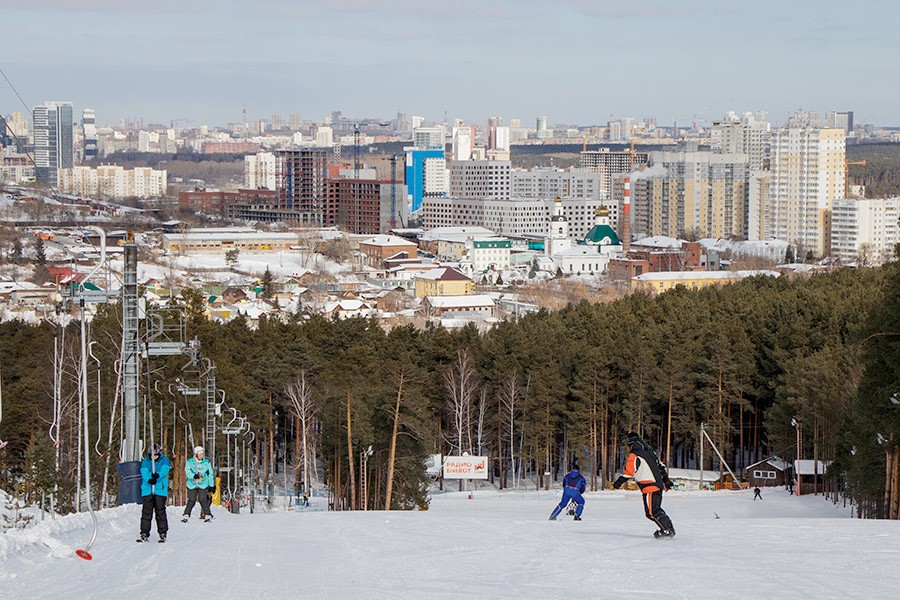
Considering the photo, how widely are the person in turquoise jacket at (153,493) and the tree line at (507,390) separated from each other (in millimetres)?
11575

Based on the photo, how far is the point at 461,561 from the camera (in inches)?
260

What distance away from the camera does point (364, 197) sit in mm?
105875

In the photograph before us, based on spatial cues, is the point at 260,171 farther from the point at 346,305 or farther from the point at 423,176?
the point at 346,305

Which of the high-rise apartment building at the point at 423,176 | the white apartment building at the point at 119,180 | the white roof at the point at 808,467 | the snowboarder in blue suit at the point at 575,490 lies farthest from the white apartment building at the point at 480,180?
the snowboarder in blue suit at the point at 575,490

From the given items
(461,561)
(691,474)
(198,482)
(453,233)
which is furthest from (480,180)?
(461,561)

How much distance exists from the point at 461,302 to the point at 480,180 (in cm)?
6325

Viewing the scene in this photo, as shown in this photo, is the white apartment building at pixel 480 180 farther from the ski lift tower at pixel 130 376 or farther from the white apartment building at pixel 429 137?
the ski lift tower at pixel 130 376

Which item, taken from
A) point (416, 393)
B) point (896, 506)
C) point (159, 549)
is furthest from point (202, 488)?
point (416, 393)

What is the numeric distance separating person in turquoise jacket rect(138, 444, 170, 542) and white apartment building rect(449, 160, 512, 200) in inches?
4321

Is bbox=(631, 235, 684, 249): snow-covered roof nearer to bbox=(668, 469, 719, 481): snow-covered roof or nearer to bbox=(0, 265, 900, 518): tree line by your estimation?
bbox=(0, 265, 900, 518): tree line

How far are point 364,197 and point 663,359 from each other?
80977mm

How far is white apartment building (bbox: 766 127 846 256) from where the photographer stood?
9194 centimetres

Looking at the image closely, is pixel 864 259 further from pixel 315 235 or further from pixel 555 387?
pixel 555 387

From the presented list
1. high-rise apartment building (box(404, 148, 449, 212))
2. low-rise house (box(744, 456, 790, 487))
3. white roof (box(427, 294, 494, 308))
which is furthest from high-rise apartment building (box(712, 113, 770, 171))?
low-rise house (box(744, 456, 790, 487))
